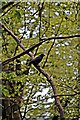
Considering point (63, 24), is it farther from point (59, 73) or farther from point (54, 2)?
point (59, 73)

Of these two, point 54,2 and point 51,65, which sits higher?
point 54,2

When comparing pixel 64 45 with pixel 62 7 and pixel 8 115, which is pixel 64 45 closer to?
pixel 62 7

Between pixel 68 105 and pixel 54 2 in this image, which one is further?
pixel 68 105

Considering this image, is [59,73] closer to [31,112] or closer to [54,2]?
[31,112]

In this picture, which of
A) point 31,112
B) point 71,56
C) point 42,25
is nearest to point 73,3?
point 42,25

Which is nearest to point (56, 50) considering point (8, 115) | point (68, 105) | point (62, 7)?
point (62, 7)

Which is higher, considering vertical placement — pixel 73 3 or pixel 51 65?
pixel 73 3

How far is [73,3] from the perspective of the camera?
188 centimetres

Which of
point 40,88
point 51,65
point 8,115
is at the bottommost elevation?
point 8,115

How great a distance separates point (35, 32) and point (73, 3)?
1.14 ft

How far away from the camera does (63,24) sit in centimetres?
188

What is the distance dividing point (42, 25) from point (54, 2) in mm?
194

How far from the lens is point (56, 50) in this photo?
6.32ft

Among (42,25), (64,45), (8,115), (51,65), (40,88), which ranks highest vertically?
(42,25)
